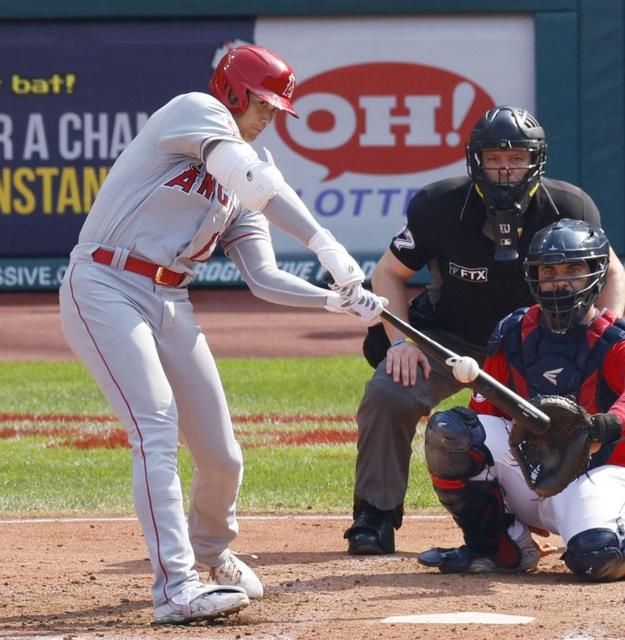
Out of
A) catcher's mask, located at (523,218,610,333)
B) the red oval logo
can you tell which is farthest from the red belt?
the red oval logo

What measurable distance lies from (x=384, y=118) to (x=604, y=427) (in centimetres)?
1251

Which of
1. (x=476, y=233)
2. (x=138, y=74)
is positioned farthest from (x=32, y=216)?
(x=476, y=233)

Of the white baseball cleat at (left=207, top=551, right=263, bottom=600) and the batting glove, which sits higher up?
the batting glove

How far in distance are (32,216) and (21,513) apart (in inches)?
400

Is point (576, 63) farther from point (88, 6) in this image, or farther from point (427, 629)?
point (427, 629)

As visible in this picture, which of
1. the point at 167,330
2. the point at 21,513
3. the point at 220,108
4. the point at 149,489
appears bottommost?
the point at 21,513

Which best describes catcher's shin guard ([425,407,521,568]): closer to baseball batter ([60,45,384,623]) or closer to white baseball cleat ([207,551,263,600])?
baseball batter ([60,45,384,623])

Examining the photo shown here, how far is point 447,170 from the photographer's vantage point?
57.7ft

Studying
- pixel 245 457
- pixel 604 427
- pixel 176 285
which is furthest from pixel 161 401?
pixel 245 457

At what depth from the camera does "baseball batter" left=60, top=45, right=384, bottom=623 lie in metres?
4.82

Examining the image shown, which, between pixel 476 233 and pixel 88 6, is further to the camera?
pixel 88 6

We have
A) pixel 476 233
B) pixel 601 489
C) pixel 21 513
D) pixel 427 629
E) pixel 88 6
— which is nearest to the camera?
pixel 427 629

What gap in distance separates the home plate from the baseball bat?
685 millimetres

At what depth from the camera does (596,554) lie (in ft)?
17.7
